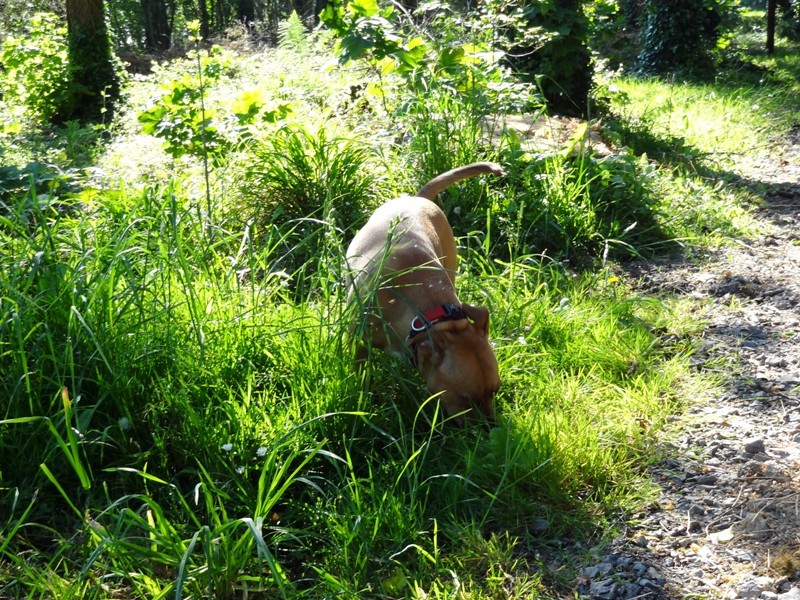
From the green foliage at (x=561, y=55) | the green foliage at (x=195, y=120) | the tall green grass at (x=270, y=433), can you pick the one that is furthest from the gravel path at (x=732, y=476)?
the green foliage at (x=561, y=55)

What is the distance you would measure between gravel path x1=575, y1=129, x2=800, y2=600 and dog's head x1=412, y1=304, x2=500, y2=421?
755 mm

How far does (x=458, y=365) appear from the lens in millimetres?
3123

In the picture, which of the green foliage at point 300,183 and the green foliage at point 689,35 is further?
the green foliage at point 689,35

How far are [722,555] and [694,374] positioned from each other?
1.34 m

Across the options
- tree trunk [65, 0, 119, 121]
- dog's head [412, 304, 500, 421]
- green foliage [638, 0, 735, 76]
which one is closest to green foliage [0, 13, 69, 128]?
tree trunk [65, 0, 119, 121]

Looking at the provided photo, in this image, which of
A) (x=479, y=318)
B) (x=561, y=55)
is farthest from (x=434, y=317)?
(x=561, y=55)

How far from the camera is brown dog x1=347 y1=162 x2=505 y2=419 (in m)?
3.14

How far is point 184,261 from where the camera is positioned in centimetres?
321

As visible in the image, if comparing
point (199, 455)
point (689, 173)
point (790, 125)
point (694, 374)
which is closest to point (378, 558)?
point (199, 455)

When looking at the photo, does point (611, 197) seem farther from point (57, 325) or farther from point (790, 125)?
point (790, 125)

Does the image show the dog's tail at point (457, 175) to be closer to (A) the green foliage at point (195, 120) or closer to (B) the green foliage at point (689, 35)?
(A) the green foliage at point (195, 120)

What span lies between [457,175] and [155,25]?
30.2 metres

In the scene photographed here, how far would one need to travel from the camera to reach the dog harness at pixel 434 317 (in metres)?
3.14

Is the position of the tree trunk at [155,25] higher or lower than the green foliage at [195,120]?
higher
